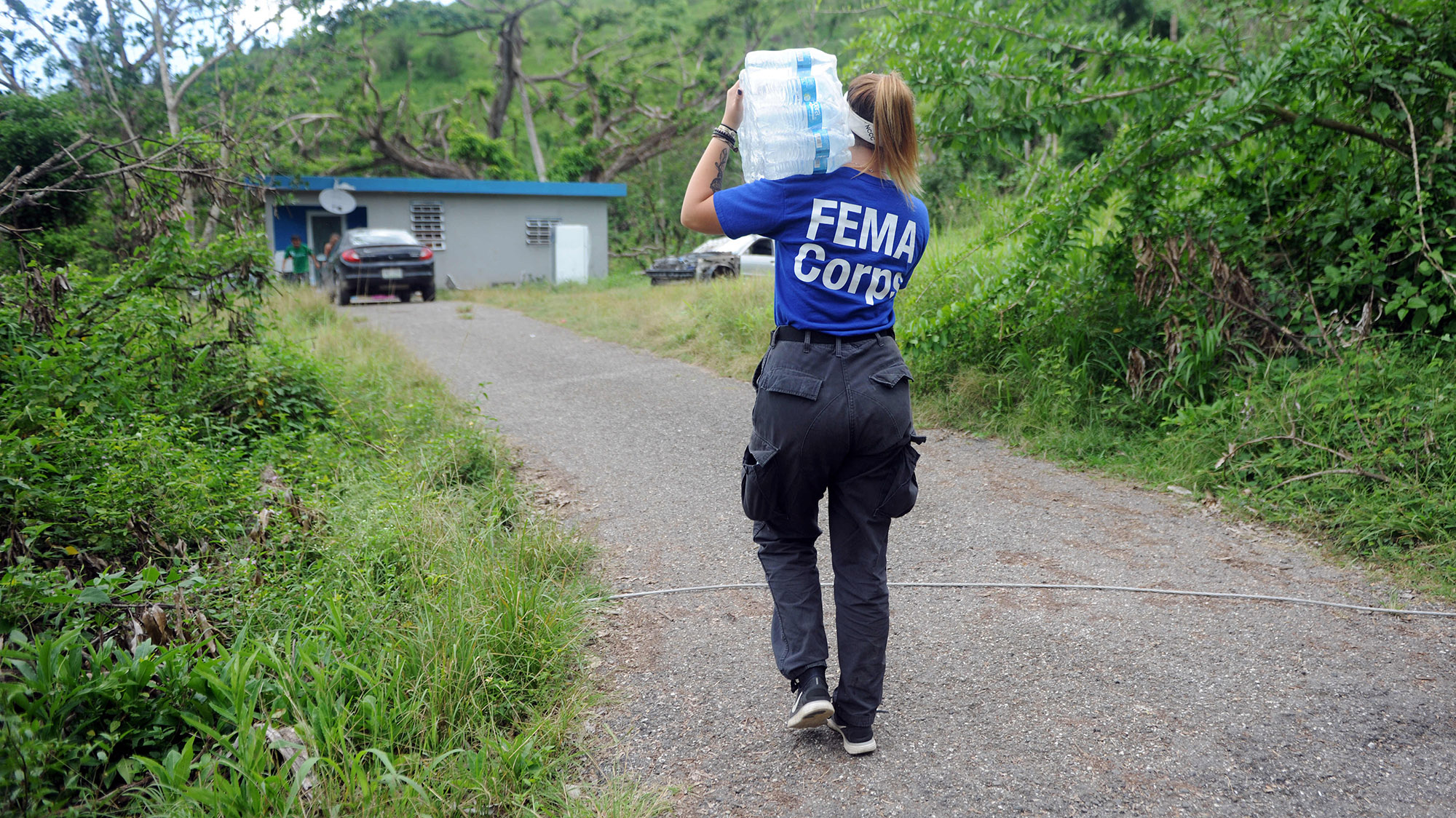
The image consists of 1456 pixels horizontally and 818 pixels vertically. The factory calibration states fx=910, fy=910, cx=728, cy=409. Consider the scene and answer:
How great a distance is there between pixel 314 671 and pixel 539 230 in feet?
78.1

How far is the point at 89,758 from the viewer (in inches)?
88.4

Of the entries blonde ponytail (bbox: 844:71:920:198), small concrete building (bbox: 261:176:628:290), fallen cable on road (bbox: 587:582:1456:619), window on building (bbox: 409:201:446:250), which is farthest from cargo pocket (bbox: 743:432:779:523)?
window on building (bbox: 409:201:446:250)

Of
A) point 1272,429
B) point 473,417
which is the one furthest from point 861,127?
point 473,417

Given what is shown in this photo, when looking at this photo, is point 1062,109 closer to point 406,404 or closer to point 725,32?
point 406,404

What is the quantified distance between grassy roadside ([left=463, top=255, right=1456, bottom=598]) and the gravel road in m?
0.25

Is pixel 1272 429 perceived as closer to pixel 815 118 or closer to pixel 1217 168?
pixel 1217 168

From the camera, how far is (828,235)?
239cm

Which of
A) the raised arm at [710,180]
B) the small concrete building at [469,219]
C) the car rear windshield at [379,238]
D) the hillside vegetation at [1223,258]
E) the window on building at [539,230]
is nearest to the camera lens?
the raised arm at [710,180]

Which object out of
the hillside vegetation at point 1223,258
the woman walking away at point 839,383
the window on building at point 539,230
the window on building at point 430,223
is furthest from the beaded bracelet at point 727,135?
the window on building at point 539,230

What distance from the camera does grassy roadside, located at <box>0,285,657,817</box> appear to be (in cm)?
222

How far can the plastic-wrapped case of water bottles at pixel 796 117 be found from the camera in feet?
7.68

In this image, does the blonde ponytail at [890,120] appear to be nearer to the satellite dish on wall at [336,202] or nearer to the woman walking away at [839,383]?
the woman walking away at [839,383]

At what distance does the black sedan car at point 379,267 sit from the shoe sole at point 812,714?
16513 mm

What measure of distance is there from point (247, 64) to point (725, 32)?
16733mm
